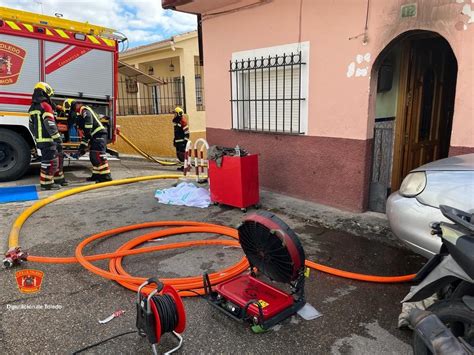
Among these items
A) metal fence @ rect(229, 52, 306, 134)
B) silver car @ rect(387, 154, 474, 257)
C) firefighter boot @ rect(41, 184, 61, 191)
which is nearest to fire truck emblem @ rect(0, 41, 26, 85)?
firefighter boot @ rect(41, 184, 61, 191)

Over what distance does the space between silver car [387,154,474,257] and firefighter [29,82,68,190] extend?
20.4 ft

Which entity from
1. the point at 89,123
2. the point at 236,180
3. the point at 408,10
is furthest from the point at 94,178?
the point at 408,10

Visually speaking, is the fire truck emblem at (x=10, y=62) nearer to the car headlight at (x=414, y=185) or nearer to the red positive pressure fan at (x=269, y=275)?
the red positive pressure fan at (x=269, y=275)

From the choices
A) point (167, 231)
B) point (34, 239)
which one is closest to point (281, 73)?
point (167, 231)

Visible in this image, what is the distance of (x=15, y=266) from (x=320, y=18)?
4898 mm

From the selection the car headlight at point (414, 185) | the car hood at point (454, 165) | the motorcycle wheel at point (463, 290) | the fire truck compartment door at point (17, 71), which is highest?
the fire truck compartment door at point (17, 71)

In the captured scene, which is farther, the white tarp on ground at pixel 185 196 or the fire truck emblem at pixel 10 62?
the fire truck emblem at pixel 10 62

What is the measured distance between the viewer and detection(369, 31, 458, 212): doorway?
A: 5152mm

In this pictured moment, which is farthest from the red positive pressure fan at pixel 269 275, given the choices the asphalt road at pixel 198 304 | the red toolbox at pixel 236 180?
the red toolbox at pixel 236 180

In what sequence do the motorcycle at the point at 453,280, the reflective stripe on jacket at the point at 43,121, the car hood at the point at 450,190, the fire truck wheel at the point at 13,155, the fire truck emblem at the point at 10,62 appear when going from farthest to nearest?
the fire truck wheel at the point at 13,155, the fire truck emblem at the point at 10,62, the reflective stripe on jacket at the point at 43,121, the car hood at the point at 450,190, the motorcycle at the point at 453,280

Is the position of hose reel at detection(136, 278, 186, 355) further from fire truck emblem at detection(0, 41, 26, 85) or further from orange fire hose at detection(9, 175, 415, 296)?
fire truck emblem at detection(0, 41, 26, 85)

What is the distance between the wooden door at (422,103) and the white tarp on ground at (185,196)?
9.65 feet

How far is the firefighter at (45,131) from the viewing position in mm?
6746

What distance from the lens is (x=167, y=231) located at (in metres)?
4.53
